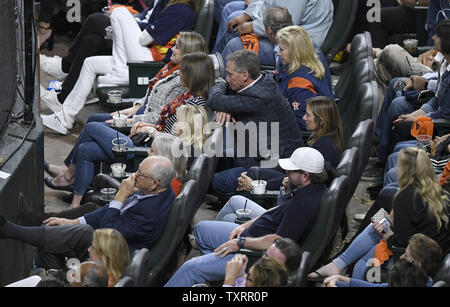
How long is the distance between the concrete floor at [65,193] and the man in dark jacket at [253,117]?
59cm

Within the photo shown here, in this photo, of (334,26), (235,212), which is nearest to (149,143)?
(235,212)

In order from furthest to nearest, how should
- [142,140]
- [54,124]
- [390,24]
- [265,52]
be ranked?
[390,24] < [54,124] < [265,52] < [142,140]

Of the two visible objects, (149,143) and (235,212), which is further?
(149,143)

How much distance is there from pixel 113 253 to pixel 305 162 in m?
1.24

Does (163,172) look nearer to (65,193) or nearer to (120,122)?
(120,122)

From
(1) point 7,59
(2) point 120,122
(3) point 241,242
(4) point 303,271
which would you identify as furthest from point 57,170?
(4) point 303,271

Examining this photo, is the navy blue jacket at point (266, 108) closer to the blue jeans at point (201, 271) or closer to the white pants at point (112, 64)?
the blue jeans at point (201, 271)

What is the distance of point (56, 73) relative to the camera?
29.0 feet

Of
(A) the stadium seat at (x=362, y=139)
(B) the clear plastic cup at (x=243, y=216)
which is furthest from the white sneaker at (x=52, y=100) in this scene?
(A) the stadium seat at (x=362, y=139)

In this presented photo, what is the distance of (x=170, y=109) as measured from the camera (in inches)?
254

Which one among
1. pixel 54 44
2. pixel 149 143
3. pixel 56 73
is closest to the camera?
pixel 149 143

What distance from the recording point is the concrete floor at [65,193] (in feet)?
21.6

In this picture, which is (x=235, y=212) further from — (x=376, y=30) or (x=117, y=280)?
(x=376, y=30)

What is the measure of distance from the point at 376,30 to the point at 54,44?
3473 mm
